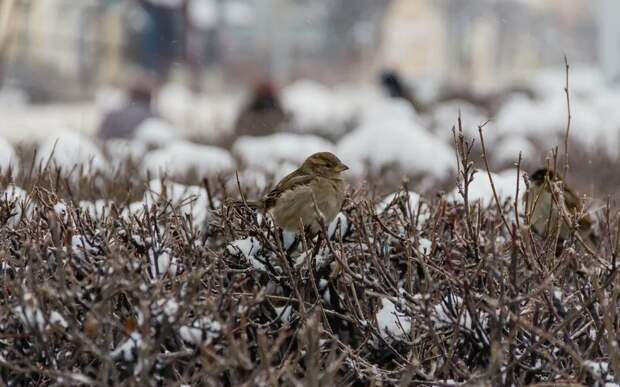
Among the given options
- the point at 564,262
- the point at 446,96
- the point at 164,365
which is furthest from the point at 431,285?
the point at 446,96

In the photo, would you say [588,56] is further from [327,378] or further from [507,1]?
[327,378]

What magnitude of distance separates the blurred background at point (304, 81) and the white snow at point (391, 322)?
3.49 ft

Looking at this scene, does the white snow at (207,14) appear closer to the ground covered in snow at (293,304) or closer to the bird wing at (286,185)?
the bird wing at (286,185)

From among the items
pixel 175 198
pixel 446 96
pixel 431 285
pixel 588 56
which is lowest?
pixel 588 56

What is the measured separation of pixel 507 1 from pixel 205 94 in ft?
51.9

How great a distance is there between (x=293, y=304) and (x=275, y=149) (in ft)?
18.0

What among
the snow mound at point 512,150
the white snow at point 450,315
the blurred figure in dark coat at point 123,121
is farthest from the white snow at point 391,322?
the blurred figure in dark coat at point 123,121

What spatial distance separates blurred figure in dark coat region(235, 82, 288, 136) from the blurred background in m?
0.03

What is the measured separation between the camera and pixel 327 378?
2.44 meters

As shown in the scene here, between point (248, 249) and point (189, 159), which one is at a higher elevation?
point (248, 249)

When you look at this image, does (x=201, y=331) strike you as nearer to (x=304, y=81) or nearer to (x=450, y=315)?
(x=450, y=315)

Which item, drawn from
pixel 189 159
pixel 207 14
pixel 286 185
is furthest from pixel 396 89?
pixel 207 14

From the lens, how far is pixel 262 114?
39.7ft

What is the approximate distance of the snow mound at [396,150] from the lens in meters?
8.01
